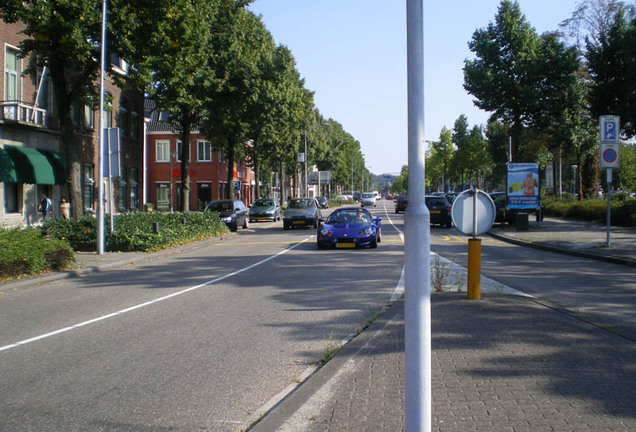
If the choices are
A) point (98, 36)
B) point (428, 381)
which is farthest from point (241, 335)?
point (98, 36)

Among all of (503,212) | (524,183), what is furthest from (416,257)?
(503,212)

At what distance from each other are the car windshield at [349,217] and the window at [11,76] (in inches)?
628

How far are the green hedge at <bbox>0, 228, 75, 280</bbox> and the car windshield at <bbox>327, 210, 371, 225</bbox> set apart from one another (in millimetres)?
8571

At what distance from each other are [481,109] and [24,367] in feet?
102

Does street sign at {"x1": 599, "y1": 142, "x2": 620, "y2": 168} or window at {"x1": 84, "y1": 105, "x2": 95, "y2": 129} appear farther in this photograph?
window at {"x1": 84, "y1": 105, "x2": 95, "y2": 129}

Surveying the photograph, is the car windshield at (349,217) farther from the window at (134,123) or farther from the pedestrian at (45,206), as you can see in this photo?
the window at (134,123)

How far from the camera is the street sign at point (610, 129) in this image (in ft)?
52.1

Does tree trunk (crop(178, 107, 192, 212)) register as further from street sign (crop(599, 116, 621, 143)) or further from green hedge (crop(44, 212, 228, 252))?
street sign (crop(599, 116, 621, 143))

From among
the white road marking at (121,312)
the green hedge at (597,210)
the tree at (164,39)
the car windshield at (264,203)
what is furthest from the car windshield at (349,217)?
the car windshield at (264,203)

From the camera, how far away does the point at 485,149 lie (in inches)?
2554

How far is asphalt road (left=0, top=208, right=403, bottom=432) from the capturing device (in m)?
4.38

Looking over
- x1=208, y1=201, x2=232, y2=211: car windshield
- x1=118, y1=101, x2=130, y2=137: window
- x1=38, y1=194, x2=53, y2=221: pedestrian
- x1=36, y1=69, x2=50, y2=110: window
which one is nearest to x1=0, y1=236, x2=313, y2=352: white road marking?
x1=38, y1=194, x2=53, y2=221: pedestrian

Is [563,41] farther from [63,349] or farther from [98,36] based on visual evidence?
[63,349]

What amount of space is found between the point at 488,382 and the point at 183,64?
63.1ft
